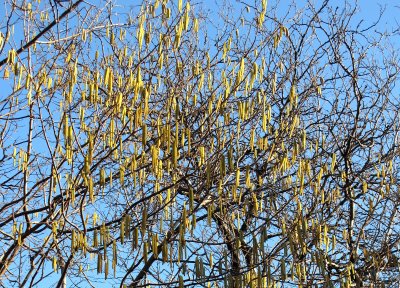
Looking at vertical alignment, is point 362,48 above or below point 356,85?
above

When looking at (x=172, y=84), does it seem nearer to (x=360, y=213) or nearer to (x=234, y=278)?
(x=234, y=278)

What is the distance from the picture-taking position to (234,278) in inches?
142

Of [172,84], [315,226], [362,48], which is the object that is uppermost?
[362,48]

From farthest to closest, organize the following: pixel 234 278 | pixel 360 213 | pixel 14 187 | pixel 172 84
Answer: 1. pixel 360 213
2. pixel 14 187
3. pixel 172 84
4. pixel 234 278

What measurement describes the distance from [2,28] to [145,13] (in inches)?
36.1

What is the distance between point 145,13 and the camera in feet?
14.3

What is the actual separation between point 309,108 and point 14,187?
246 cm

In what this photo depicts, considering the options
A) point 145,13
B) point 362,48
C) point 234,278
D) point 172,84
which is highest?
point 362,48

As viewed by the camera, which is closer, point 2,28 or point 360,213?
point 2,28

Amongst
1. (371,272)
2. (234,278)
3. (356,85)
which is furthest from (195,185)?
(356,85)

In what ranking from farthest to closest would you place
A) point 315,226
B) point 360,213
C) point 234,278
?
point 360,213 → point 315,226 → point 234,278

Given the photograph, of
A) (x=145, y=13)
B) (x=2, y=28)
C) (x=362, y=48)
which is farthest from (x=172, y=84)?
(x=362, y=48)

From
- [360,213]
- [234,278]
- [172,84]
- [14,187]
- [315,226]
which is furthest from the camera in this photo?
[360,213]

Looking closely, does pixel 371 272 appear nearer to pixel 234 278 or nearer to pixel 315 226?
pixel 315 226
